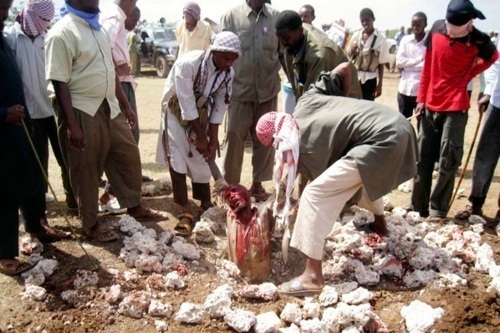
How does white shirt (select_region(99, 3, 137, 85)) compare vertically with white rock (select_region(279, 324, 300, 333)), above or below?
above

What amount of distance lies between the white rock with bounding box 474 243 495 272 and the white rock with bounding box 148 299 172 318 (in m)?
2.46

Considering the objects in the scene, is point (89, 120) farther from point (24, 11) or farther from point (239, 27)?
point (239, 27)

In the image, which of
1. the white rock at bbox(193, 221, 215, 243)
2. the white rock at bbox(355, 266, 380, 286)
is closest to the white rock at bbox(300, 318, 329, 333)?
the white rock at bbox(355, 266, 380, 286)

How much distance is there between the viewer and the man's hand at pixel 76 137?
3.49 metres

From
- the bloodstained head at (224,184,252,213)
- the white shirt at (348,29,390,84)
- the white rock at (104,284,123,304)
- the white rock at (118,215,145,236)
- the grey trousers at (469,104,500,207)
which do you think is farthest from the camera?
the white shirt at (348,29,390,84)

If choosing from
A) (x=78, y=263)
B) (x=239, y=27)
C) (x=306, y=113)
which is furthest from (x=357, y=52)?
(x=78, y=263)

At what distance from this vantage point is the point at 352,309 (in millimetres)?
2965

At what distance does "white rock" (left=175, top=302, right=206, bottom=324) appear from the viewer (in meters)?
2.99

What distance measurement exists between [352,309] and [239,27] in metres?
3.15

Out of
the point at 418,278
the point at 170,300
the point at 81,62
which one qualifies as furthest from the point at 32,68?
the point at 418,278

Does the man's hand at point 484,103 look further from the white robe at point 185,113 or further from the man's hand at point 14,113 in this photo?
the man's hand at point 14,113

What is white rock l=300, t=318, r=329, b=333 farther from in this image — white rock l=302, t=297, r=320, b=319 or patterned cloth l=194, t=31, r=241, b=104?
patterned cloth l=194, t=31, r=241, b=104

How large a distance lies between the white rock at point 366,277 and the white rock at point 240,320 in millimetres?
972

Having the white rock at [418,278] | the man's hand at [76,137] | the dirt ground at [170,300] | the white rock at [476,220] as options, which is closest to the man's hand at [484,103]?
the white rock at [476,220]
